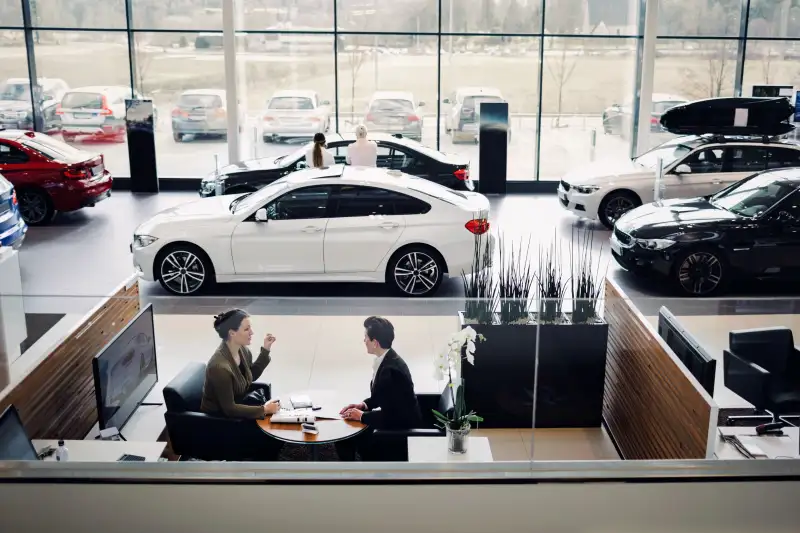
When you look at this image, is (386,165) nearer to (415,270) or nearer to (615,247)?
(415,270)

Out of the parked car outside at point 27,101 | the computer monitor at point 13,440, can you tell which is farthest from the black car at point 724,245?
the parked car outside at point 27,101

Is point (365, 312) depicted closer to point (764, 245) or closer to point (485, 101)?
point (764, 245)

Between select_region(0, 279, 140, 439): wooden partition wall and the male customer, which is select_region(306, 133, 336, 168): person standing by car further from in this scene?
the male customer

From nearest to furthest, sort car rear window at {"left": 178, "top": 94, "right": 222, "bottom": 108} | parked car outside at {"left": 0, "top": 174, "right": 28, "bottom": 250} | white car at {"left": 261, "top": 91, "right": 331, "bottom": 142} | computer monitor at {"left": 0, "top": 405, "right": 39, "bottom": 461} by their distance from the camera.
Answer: computer monitor at {"left": 0, "top": 405, "right": 39, "bottom": 461} < parked car outside at {"left": 0, "top": 174, "right": 28, "bottom": 250} < white car at {"left": 261, "top": 91, "right": 331, "bottom": 142} < car rear window at {"left": 178, "top": 94, "right": 222, "bottom": 108}

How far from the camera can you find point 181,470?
3.96m

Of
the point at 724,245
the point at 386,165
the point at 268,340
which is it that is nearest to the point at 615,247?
the point at 724,245

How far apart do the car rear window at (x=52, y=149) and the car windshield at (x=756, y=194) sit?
25.0 ft

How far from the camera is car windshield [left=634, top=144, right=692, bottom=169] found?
1065 cm

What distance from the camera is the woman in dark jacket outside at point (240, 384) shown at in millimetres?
4340

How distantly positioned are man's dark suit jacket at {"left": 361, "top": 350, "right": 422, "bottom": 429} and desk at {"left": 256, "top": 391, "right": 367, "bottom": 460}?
0.33ft

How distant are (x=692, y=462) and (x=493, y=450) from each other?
0.90 metres

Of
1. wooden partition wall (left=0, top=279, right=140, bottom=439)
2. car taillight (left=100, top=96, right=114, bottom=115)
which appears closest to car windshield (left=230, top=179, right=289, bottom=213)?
wooden partition wall (left=0, top=279, right=140, bottom=439)

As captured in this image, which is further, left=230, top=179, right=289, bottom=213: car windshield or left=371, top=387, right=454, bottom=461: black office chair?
left=230, top=179, right=289, bottom=213: car windshield

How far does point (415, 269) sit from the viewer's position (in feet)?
26.2
